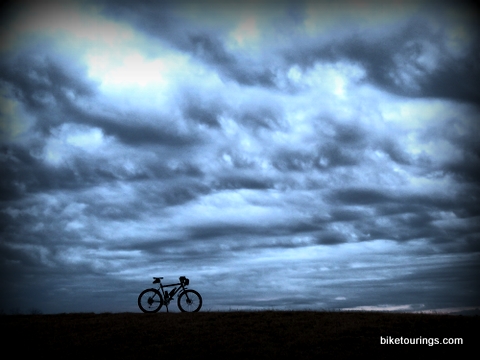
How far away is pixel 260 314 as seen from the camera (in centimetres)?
2283

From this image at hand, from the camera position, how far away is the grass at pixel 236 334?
1684 centimetres

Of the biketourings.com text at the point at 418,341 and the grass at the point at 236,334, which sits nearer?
the grass at the point at 236,334

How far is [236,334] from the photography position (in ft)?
62.3

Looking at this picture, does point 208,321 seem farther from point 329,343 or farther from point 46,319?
point 46,319

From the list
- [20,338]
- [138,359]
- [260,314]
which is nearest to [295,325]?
[260,314]

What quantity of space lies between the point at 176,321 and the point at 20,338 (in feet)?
24.5

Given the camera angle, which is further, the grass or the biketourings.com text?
the biketourings.com text

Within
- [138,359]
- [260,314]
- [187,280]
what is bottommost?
[138,359]

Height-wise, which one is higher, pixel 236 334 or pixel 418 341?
pixel 236 334

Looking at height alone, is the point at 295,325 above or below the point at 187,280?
below

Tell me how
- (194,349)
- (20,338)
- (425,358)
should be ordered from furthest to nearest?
(20,338) < (194,349) < (425,358)

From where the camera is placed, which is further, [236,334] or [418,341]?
[236,334]

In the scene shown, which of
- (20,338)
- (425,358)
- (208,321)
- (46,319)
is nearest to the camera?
(425,358)

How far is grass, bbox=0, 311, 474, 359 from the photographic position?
16844mm
